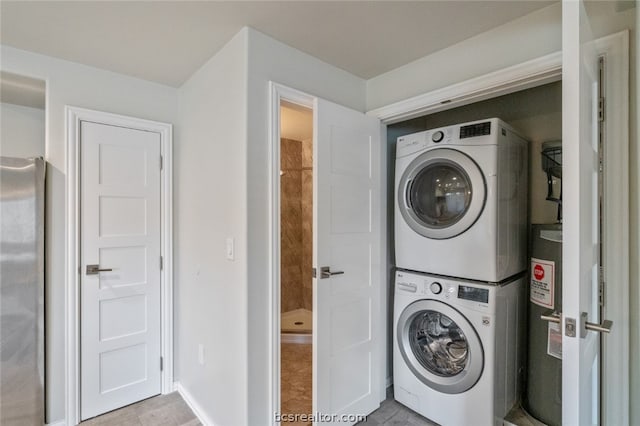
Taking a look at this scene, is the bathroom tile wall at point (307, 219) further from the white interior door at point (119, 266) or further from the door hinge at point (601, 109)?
the door hinge at point (601, 109)

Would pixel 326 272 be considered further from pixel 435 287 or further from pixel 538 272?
pixel 538 272

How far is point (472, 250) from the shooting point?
173 centimetres

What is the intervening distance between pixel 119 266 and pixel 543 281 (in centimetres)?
280

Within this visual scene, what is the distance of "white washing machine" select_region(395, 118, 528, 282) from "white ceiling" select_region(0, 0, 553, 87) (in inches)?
21.3

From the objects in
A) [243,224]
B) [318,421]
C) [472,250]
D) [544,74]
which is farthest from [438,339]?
[544,74]

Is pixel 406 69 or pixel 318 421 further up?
pixel 406 69

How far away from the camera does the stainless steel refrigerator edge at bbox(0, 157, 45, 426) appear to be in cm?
173

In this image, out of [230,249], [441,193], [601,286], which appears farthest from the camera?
[441,193]

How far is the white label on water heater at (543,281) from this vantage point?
5.73 ft

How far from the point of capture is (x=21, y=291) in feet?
5.83

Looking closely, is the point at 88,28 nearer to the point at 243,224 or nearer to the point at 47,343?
the point at 243,224

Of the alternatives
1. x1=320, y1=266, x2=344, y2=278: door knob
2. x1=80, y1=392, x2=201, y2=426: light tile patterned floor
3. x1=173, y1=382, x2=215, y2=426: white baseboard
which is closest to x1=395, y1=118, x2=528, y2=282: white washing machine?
x1=320, y1=266, x2=344, y2=278: door knob

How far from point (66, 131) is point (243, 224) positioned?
1415 millimetres

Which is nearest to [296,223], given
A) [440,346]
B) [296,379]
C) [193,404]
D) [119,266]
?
[296,379]
